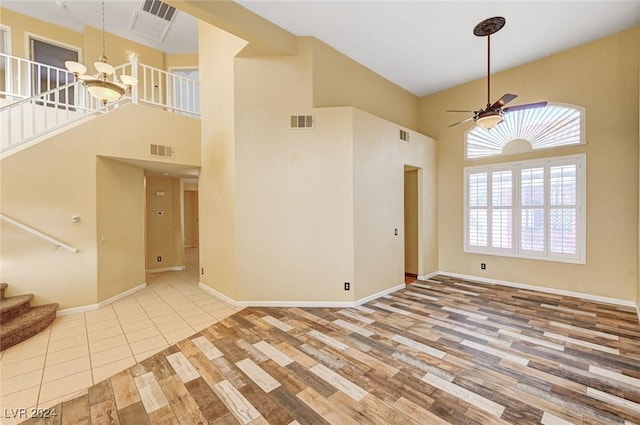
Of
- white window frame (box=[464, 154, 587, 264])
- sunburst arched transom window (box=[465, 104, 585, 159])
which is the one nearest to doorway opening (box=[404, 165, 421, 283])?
white window frame (box=[464, 154, 587, 264])

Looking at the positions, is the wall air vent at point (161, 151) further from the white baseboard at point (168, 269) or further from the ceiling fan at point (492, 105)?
the ceiling fan at point (492, 105)

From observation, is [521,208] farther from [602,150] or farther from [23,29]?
[23,29]

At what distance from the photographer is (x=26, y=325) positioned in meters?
3.07

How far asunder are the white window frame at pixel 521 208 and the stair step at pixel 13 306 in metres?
7.31

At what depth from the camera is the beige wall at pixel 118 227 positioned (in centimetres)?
417

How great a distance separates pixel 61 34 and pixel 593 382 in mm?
10645

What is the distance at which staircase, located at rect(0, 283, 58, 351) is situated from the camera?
115 inches

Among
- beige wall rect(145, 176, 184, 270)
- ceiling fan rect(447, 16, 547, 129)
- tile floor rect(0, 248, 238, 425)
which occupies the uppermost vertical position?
ceiling fan rect(447, 16, 547, 129)

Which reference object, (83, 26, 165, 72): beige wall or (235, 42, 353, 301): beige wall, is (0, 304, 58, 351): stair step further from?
(83, 26, 165, 72): beige wall

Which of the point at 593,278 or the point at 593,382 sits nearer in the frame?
the point at 593,382

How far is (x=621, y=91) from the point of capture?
3.90 meters

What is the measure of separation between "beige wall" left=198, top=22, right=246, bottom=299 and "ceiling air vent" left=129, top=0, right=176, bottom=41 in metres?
1.25

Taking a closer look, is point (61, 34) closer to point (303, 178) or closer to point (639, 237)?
point (303, 178)

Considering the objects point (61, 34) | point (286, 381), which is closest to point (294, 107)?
point (286, 381)
